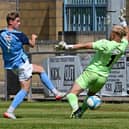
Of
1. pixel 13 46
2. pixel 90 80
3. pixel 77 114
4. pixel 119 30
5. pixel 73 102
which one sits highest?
pixel 119 30

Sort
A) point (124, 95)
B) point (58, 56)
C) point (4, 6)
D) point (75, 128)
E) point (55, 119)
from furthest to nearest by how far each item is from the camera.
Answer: point (4, 6), point (58, 56), point (124, 95), point (55, 119), point (75, 128)

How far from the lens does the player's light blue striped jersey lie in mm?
14016

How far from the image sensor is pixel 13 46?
1406cm

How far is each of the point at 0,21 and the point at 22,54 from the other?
77.5 ft

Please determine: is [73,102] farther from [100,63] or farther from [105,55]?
[105,55]

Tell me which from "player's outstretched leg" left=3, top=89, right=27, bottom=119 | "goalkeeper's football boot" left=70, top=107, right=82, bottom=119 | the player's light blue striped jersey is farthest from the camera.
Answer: the player's light blue striped jersey

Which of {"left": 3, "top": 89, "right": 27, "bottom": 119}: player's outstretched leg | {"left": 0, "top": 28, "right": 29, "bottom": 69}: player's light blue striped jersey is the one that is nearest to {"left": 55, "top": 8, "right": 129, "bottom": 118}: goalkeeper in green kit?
{"left": 3, "top": 89, "right": 27, "bottom": 119}: player's outstretched leg

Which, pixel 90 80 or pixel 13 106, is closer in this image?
pixel 90 80

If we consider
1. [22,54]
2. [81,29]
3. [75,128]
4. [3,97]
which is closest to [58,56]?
[3,97]

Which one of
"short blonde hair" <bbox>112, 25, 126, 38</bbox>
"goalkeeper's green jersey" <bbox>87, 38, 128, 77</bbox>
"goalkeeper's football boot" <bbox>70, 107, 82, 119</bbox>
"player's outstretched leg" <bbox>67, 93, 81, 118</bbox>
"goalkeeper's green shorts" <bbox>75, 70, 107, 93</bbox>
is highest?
"short blonde hair" <bbox>112, 25, 126, 38</bbox>

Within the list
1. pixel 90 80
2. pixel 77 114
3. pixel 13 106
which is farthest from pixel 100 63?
pixel 13 106

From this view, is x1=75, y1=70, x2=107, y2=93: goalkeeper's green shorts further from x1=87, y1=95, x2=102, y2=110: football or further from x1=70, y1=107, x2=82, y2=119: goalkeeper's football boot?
x1=70, y1=107, x2=82, y2=119: goalkeeper's football boot

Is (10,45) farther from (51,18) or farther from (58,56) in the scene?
(51,18)

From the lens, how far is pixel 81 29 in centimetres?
3772
